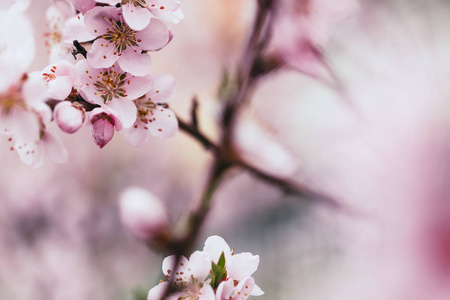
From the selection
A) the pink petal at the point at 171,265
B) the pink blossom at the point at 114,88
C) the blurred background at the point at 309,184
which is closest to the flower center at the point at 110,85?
the pink blossom at the point at 114,88

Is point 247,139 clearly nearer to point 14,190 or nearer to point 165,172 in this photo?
point 165,172

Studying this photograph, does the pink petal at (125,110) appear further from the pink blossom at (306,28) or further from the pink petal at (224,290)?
the pink blossom at (306,28)

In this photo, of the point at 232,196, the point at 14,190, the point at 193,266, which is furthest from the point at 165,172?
the point at 193,266

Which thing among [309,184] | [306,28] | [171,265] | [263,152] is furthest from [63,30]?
[309,184]

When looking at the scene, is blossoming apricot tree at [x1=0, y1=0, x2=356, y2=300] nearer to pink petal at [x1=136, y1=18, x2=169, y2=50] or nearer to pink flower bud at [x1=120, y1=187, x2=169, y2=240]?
pink petal at [x1=136, y1=18, x2=169, y2=50]

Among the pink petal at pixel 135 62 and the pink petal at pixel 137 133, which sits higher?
the pink petal at pixel 135 62

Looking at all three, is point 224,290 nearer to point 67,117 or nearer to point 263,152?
point 67,117
